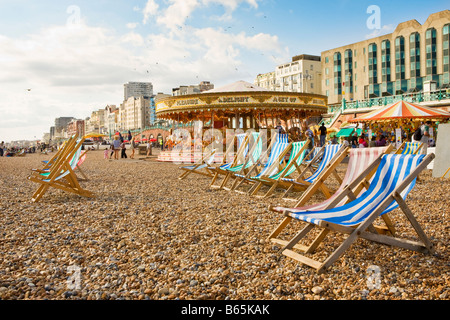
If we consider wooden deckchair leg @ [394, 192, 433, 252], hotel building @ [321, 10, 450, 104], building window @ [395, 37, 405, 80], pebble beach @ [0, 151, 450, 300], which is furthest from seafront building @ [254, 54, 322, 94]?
wooden deckchair leg @ [394, 192, 433, 252]

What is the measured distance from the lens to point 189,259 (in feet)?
10.2

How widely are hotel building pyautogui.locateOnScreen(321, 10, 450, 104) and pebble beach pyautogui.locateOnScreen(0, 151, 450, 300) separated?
45.9m

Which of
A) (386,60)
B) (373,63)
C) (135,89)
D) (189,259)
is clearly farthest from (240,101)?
(135,89)

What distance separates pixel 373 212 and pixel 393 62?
195ft

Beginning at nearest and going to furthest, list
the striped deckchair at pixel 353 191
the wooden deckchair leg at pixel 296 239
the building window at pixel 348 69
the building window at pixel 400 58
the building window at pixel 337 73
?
the wooden deckchair leg at pixel 296 239
the striped deckchair at pixel 353 191
the building window at pixel 400 58
the building window at pixel 348 69
the building window at pixel 337 73

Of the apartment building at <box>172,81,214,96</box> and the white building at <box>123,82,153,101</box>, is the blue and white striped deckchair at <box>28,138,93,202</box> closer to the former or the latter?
the apartment building at <box>172,81,214,96</box>

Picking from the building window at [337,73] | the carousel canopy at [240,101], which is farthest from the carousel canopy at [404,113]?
the building window at [337,73]

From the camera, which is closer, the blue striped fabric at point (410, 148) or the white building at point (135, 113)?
the blue striped fabric at point (410, 148)

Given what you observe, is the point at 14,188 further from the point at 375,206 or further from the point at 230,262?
the point at 375,206

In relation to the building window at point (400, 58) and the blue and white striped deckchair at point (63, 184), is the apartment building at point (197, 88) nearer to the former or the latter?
the building window at point (400, 58)

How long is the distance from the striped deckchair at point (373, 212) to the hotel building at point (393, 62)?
152 ft

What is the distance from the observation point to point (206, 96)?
15070 millimetres

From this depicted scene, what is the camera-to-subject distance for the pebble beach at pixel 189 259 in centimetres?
250
